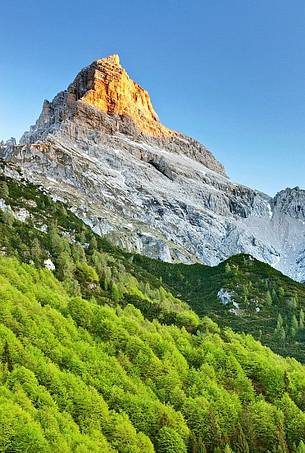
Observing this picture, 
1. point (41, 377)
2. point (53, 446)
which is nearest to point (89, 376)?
point (41, 377)

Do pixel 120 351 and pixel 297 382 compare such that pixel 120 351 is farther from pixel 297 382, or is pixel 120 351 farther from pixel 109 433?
pixel 297 382

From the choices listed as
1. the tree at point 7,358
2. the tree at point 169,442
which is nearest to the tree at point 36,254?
the tree at point 7,358

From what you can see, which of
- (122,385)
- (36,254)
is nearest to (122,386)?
(122,385)

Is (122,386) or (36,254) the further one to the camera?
(36,254)

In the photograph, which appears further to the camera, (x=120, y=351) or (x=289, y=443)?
(x=120, y=351)

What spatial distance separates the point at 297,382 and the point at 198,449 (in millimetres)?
50004

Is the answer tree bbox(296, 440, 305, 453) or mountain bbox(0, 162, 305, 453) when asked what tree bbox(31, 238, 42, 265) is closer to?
mountain bbox(0, 162, 305, 453)

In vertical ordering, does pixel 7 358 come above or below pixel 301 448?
above

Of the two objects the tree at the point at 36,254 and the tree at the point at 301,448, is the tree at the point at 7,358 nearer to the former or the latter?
the tree at the point at 301,448

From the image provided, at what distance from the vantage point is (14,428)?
86688 millimetres

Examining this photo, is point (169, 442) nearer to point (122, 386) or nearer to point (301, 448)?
point (122, 386)

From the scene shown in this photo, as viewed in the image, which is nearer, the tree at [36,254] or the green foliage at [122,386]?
the green foliage at [122,386]

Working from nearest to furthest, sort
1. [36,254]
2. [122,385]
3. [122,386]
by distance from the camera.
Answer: [122,386] < [122,385] < [36,254]

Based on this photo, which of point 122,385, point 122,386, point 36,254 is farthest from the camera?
point 36,254
